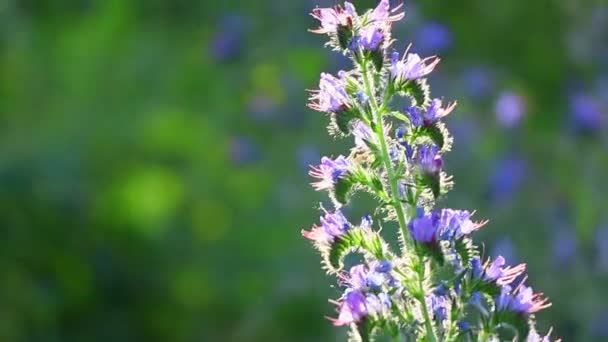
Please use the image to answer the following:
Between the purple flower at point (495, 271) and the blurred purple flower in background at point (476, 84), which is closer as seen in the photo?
the purple flower at point (495, 271)

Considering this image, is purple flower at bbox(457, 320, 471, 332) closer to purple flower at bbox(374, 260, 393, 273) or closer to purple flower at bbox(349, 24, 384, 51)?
purple flower at bbox(374, 260, 393, 273)

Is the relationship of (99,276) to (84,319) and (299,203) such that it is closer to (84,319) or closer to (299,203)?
(84,319)

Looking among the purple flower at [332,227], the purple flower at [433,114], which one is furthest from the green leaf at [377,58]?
the purple flower at [332,227]


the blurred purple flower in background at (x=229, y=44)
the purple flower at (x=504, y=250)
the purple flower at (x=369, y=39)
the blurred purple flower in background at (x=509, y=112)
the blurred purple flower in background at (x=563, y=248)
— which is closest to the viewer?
the purple flower at (x=369, y=39)

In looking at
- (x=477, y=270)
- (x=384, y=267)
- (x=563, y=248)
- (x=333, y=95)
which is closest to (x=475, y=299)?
(x=477, y=270)

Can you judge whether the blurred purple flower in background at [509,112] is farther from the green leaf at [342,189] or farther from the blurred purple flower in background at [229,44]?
the green leaf at [342,189]

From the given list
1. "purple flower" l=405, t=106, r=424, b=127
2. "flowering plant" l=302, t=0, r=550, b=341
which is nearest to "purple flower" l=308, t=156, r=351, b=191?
"flowering plant" l=302, t=0, r=550, b=341
